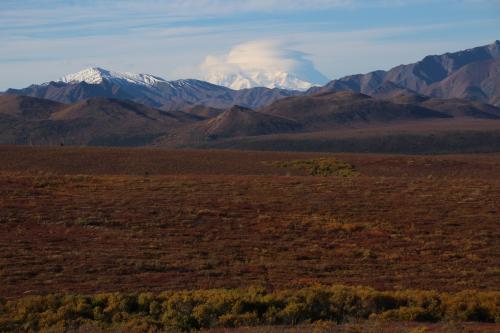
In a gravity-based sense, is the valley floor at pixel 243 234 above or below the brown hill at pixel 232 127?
below

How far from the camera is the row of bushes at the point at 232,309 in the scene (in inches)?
547

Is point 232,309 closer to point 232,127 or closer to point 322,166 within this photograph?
point 322,166

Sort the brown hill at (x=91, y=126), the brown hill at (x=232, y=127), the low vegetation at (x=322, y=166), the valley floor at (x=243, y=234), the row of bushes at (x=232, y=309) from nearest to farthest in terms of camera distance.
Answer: the row of bushes at (x=232, y=309) → the valley floor at (x=243, y=234) → the low vegetation at (x=322, y=166) → the brown hill at (x=91, y=126) → the brown hill at (x=232, y=127)

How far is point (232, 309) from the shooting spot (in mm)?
14594

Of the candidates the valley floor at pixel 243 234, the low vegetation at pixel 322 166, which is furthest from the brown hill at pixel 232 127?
the valley floor at pixel 243 234

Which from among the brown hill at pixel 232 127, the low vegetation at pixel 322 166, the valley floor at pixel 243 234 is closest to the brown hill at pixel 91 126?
the brown hill at pixel 232 127

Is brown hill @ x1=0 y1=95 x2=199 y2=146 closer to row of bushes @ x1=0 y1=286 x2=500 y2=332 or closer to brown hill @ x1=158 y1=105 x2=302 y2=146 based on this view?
brown hill @ x1=158 y1=105 x2=302 y2=146

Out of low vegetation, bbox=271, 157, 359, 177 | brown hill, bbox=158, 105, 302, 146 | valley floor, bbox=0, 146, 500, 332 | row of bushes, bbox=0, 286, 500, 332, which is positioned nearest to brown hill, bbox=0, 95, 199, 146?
brown hill, bbox=158, 105, 302, 146

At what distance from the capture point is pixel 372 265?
21141 millimetres

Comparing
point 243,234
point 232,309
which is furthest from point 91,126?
point 232,309

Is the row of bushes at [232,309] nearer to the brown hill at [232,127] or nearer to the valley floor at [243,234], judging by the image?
the valley floor at [243,234]

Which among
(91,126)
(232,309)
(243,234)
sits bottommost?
(243,234)

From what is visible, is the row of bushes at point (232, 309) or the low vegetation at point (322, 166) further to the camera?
the low vegetation at point (322, 166)

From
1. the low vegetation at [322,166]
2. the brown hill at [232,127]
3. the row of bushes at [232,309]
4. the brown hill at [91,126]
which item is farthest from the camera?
the brown hill at [232,127]
